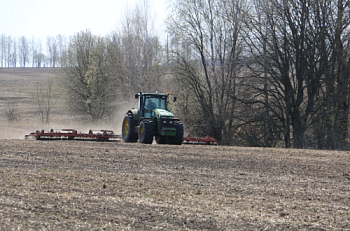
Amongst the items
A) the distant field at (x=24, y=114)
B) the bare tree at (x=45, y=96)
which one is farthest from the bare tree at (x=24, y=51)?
the bare tree at (x=45, y=96)

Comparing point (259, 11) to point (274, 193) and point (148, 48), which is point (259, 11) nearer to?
point (148, 48)

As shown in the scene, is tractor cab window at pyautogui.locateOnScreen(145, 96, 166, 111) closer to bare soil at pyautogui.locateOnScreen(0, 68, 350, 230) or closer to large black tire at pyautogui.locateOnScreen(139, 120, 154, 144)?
large black tire at pyautogui.locateOnScreen(139, 120, 154, 144)

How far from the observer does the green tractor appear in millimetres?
15722

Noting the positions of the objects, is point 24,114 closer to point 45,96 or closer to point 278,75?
point 45,96

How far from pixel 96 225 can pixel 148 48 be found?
92.5 feet

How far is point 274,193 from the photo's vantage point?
7.09 metres

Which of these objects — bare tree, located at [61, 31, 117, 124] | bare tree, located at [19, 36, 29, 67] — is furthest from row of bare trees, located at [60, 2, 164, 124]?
bare tree, located at [19, 36, 29, 67]

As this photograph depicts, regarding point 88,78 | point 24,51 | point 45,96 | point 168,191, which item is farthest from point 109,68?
point 24,51

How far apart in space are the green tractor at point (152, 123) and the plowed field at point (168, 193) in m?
4.22

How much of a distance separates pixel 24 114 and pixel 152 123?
4161 centimetres

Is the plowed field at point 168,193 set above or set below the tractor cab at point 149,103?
below

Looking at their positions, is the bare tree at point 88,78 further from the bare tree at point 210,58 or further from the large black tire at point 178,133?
the large black tire at point 178,133

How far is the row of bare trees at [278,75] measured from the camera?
20.6 m

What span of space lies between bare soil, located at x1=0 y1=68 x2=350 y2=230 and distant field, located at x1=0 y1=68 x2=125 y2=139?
63.7ft
